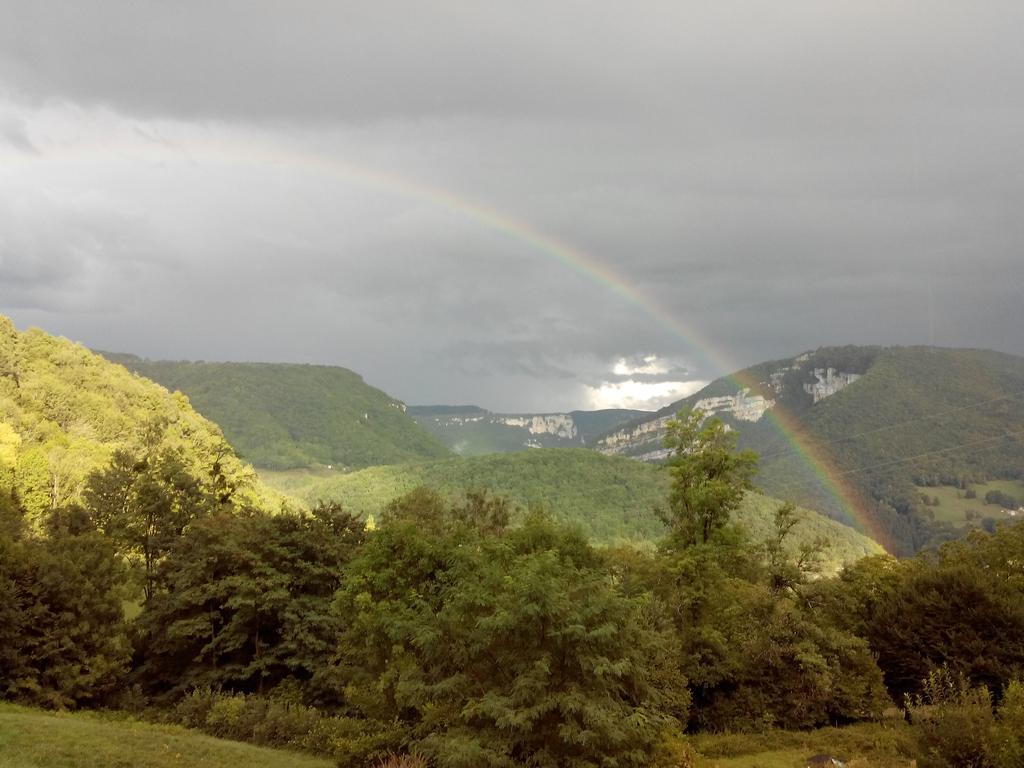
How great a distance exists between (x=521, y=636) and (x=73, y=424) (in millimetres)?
95138

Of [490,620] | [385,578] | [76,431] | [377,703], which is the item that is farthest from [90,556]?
[76,431]

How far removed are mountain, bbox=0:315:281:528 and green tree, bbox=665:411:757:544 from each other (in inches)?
1559

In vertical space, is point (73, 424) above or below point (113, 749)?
above

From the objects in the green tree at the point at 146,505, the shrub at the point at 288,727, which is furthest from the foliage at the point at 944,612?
the green tree at the point at 146,505

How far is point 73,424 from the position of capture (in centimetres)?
9419

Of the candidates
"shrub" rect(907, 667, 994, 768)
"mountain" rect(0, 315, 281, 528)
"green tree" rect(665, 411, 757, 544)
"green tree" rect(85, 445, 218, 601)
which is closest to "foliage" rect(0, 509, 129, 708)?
"green tree" rect(85, 445, 218, 601)

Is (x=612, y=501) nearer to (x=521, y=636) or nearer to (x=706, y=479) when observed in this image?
(x=706, y=479)

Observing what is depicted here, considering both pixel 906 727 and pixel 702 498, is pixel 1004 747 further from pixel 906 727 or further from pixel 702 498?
pixel 702 498

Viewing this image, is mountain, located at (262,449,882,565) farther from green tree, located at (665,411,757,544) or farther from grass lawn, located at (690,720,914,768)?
grass lawn, located at (690,720,914,768)

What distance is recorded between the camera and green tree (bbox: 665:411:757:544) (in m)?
40.3

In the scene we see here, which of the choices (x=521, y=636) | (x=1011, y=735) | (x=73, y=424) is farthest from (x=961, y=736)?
(x=73, y=424)

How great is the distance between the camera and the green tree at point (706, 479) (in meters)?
40.3

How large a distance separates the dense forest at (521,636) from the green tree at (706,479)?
15 cm

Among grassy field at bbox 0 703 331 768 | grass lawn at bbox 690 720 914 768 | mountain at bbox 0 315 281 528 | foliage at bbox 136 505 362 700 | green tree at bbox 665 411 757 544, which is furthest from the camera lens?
mountain at bbox 0 315 281 528
